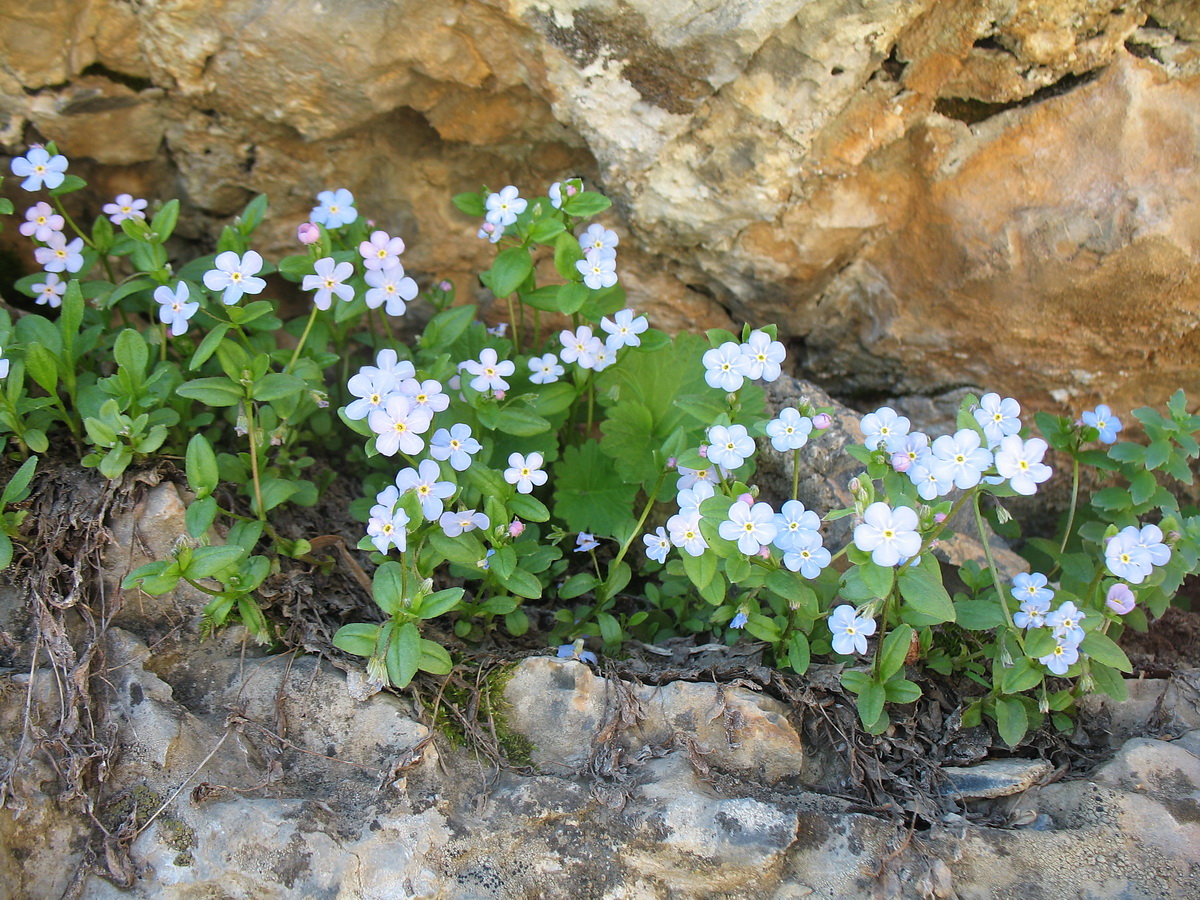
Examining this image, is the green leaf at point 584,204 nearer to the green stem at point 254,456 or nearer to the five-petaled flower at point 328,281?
the five-petaled flower at point 328,281

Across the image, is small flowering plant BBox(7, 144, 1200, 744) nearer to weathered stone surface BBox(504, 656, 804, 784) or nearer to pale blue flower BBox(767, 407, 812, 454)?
pale blue flower BBox(767, 407, 812, 454)

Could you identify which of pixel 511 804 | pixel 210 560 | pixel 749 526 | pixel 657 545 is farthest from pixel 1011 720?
pixel 210 560

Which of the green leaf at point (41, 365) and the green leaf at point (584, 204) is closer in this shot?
the green leaf at point (41, 365)

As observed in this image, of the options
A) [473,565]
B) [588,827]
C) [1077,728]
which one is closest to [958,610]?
[1077,728]

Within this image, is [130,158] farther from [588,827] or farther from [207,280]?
[588,827]

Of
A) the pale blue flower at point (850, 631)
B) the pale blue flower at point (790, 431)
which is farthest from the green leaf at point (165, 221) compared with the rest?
the pale blue flower at point (850, 631)

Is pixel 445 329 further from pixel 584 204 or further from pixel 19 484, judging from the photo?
pixel 19 484
